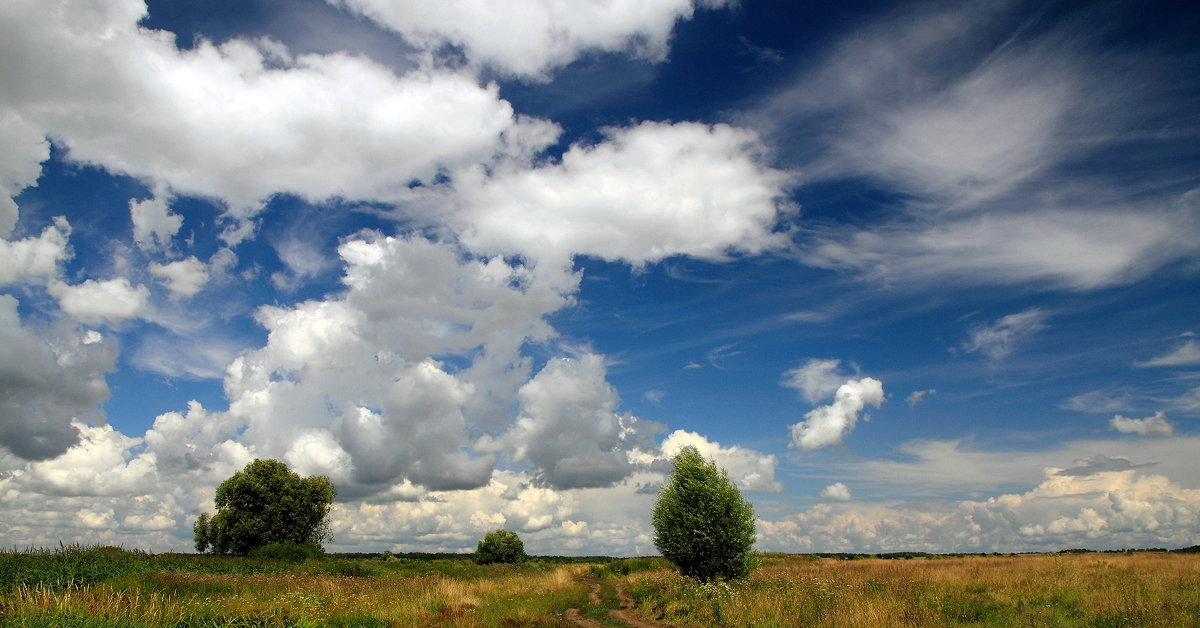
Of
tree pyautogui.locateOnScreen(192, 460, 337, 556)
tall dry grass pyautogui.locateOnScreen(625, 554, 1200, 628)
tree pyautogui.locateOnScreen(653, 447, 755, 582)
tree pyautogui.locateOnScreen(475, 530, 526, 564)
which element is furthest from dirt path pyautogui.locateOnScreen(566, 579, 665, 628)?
tree pyautogui.locateOnScreen(475, 530, 526, 564)

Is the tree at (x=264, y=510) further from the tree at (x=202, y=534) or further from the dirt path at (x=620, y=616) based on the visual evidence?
the dirt path at (x=620, y=616)

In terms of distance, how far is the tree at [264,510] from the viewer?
6256 cm

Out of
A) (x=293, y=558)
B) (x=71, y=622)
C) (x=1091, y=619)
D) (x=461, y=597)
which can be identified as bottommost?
(x=293, y=558)

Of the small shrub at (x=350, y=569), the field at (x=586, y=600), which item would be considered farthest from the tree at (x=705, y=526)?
the small shrub at (x=350, y=569)

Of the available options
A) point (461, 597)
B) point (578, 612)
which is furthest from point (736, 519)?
point (461, 597)

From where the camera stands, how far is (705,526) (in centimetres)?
2873

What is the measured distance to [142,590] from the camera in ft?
66.7

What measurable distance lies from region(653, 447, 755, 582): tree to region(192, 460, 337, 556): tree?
48624 millimetres

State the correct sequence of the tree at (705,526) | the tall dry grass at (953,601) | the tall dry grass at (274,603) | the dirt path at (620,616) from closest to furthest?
the tall dry grass at (274,603) < the tall dry grass at (953,601) < the dirt path at (620,616) < the tree at (705,526)

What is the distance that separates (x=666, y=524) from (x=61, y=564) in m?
26.3

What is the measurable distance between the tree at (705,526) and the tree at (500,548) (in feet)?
→ 229

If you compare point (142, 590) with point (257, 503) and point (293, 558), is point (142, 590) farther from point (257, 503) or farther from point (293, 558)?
point (257, 503)

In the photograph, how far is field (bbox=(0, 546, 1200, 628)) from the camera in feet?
47.7

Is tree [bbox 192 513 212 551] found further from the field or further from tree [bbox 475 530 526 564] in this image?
the field
